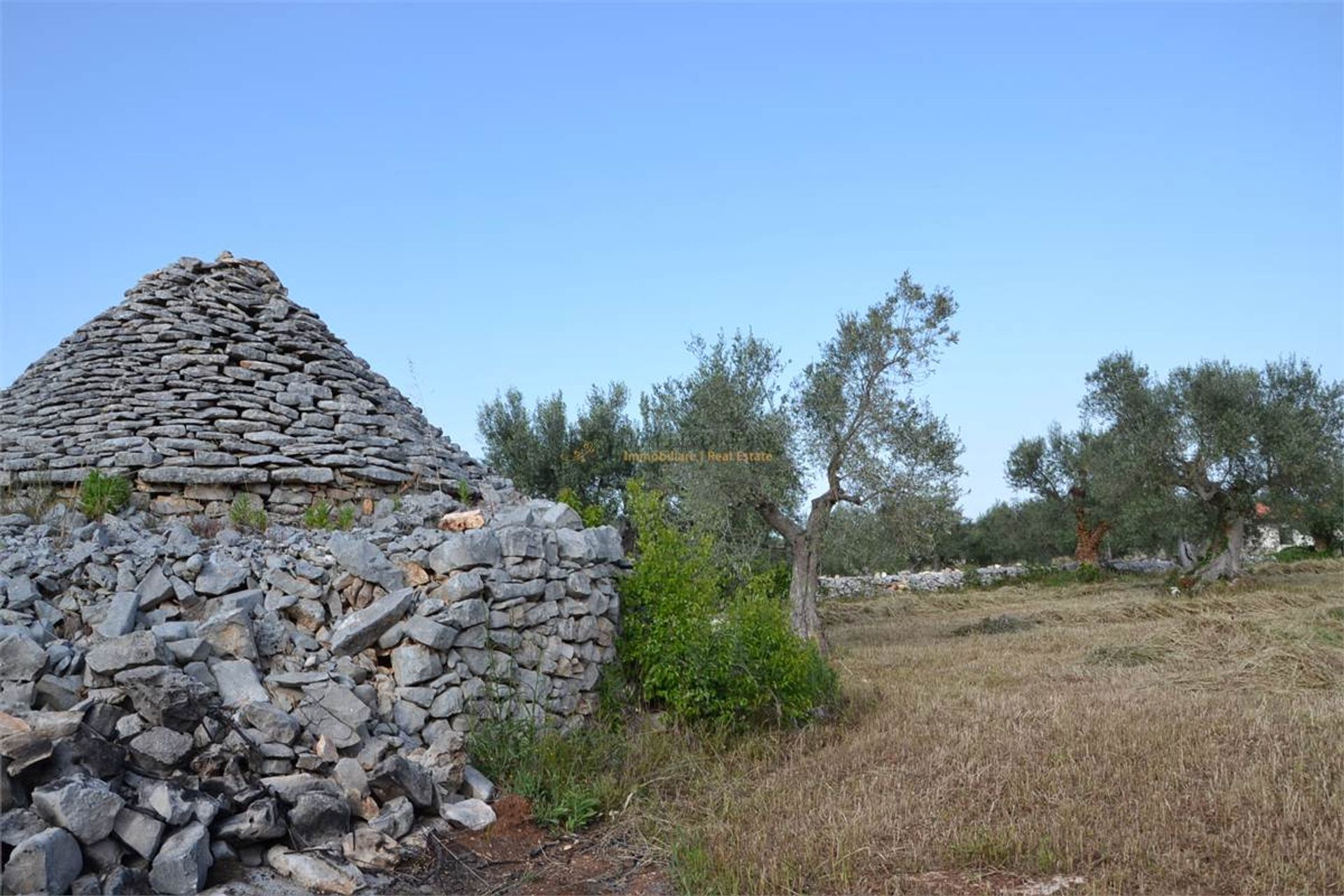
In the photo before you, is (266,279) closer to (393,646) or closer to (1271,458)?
(393,646)

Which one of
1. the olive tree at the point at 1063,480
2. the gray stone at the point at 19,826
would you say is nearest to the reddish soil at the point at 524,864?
the gray stone at the point at 19,826

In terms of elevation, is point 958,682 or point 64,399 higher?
point 64,399

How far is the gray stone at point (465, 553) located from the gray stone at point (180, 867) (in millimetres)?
2868

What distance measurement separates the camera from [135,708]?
5309 mm

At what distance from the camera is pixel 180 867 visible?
14.4 feet

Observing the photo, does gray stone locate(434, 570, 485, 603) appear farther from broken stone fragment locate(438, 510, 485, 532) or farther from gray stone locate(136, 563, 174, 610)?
gray stone locate(136, 563, 174, 610)

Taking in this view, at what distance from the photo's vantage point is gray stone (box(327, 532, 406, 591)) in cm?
705

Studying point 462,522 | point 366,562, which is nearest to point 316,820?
point 366,562

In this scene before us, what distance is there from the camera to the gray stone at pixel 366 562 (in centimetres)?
705

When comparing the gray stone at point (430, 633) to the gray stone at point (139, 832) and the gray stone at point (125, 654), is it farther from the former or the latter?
the gray stone at point (139, 832)

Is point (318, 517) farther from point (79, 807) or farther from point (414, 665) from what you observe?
point (79, 807)

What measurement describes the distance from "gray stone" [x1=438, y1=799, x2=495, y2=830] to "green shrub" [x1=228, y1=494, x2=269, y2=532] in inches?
152

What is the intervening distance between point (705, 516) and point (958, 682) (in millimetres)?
5469

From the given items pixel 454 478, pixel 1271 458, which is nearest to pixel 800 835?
pixel 454 478
